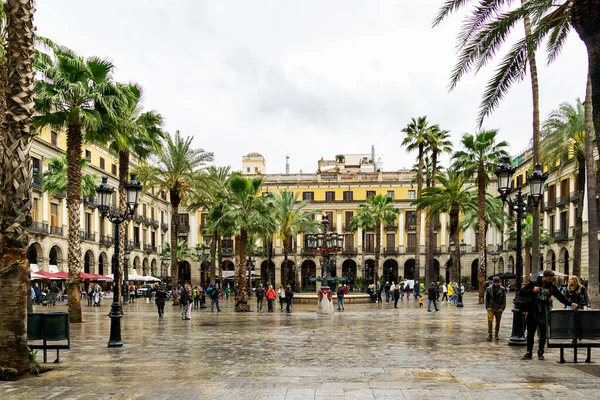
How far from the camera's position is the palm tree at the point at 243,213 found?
30062 millimetres

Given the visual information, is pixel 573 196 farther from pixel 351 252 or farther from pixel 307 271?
pixel 307 271

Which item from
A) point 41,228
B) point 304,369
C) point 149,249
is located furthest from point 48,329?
point 149,249

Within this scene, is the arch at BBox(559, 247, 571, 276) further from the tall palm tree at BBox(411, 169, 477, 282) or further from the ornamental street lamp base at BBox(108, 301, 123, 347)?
the ornamental street lamp base at BBox(108, 301, 123, 347)

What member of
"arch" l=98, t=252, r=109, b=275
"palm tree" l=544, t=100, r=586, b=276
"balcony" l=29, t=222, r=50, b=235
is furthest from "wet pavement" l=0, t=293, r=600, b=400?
"arch" l=98, t=252, r=109, b=275

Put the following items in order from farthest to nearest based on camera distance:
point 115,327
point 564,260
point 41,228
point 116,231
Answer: point 564,260
point 41,228
point 116,231
point 115,327

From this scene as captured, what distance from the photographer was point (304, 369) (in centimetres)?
1038

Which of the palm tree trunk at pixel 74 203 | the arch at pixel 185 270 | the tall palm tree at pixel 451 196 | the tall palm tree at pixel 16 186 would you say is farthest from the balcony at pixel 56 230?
the tall palm tree at pixel 16 186

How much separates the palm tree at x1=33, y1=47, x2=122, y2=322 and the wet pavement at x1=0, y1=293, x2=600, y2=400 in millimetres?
5314

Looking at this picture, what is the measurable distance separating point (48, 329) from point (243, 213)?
19.6m

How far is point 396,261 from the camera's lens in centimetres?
7650

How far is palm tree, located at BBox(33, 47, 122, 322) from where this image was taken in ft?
67.7

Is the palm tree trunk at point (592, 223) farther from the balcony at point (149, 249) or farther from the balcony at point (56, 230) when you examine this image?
the balcony at point (149, 249)

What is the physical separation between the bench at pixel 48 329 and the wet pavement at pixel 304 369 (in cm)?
48

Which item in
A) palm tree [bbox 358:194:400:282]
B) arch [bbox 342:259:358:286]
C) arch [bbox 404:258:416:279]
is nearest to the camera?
palm tree [bbox 358:194:400:282]
